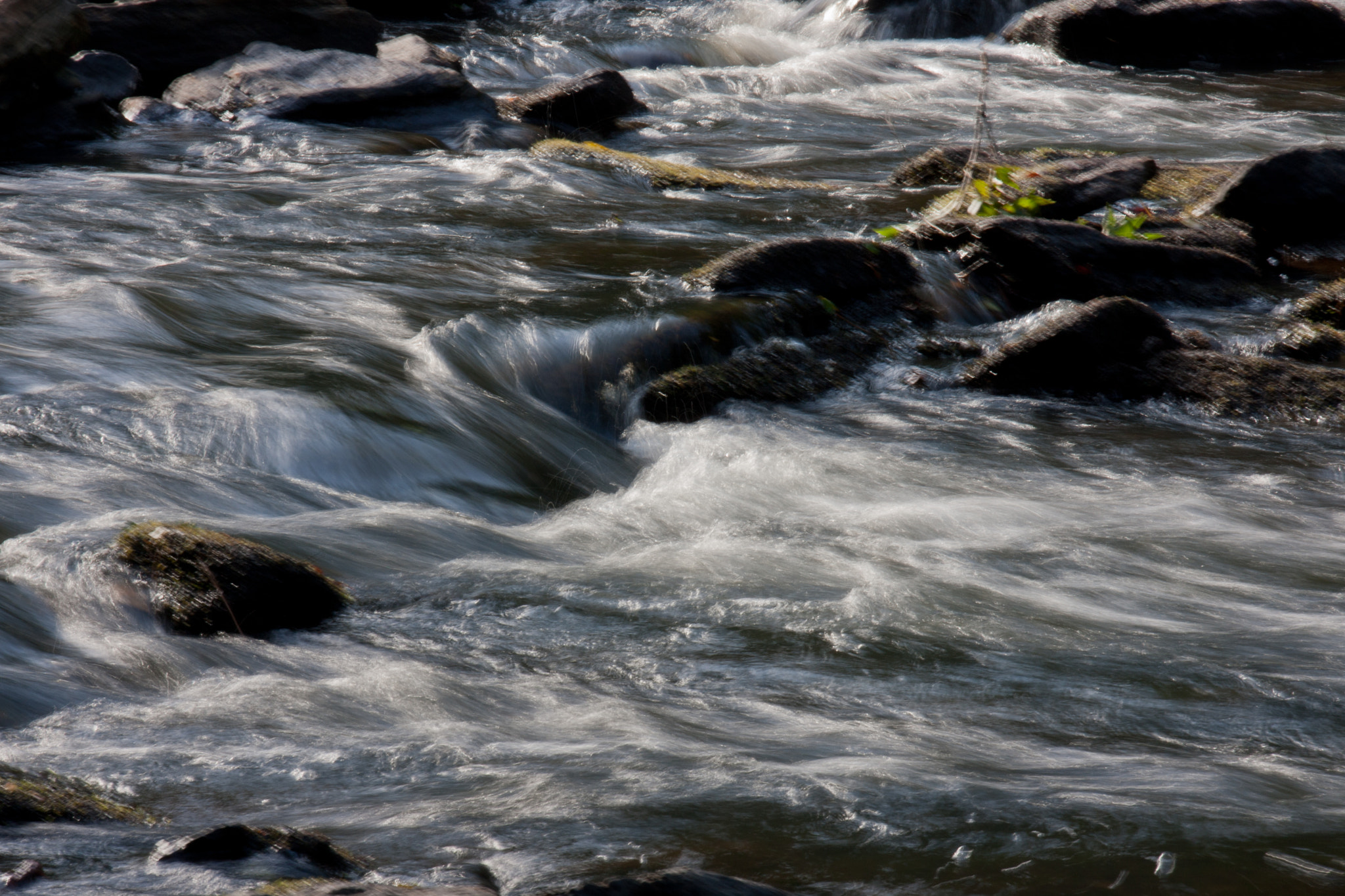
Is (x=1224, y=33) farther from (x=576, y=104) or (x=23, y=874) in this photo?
(x=23, y=874)

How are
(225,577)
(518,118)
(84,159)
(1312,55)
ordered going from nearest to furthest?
(225,577)
(84,159)
(518,118)
(1312,55)

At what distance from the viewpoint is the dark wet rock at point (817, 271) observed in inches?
271

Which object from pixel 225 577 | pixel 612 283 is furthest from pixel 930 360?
pixel 225 577

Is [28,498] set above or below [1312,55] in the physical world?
below

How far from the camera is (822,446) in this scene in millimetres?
5742

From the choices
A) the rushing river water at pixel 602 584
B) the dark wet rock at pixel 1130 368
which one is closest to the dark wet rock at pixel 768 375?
the rushing river water at pixel 602 584

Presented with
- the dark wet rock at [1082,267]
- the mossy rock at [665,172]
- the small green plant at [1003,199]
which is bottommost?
the dark wet rock at [1082,267]

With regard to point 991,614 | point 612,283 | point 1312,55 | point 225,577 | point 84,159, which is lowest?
point 991,614

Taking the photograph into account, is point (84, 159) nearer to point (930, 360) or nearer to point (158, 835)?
point (930, 360)

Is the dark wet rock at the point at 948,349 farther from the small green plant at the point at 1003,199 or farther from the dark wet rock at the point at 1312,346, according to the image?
the small green plant at the point at 1003,199

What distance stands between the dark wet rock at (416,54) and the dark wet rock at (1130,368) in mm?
8298

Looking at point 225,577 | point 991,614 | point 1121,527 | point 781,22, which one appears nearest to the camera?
point 225,577

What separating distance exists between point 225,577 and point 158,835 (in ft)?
3.96

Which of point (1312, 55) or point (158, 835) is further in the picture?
point (1312, 55)
